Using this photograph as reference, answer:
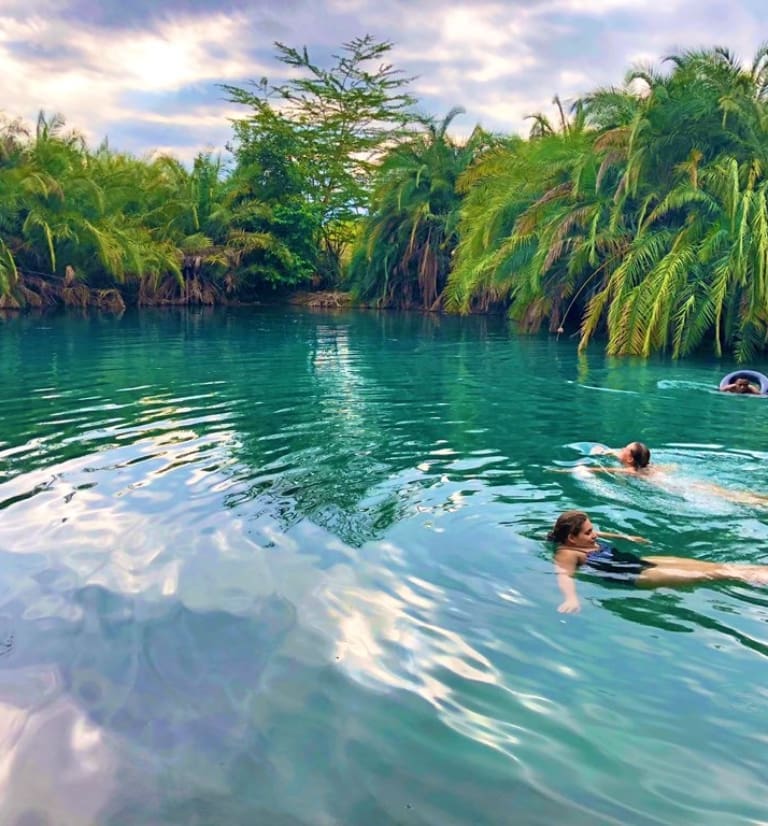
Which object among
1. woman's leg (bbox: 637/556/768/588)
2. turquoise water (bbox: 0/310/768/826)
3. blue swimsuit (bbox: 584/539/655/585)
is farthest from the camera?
blue swimsuit (bbox: 584/539/655/585)

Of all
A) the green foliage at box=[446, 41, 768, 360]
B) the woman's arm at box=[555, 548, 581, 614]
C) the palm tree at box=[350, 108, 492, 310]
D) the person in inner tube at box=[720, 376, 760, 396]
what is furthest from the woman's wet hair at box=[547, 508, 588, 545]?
the palm tree at box=[350, 108, 492, 310]

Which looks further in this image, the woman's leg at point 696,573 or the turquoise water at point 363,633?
→ the woman's leg at point 696,573

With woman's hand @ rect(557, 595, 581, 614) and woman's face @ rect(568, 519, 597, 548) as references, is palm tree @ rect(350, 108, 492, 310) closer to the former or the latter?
woman's face @ rect(568, 519, 597, 548)

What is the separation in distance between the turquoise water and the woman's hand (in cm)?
8

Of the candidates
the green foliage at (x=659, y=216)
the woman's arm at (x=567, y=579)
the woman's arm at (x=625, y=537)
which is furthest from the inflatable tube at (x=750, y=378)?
the woman's arm at (x=567, y=579)

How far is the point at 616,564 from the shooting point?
5254 millimetres

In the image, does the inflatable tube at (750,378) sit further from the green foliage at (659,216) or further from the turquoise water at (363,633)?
the green foliage at (659,216)

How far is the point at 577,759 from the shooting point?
3.32 metres

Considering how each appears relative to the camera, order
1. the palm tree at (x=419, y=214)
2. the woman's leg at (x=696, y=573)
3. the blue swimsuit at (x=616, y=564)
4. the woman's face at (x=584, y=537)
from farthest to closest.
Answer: the palm tree at (x=419, y=214)
the woman's face at (x=584, y=537)
the blue swimsuit at (x=616, y=564)
the woman's leg at (x=696, y=573)

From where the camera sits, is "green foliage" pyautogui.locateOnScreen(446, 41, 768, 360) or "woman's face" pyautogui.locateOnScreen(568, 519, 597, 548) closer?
"woman's face" pyautogui.locateOnScreen(568, 519, 597, 548)

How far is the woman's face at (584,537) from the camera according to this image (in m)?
5.41

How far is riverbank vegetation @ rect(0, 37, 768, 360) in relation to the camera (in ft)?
54.2

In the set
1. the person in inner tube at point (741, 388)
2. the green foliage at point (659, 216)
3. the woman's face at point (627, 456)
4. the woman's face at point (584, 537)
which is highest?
the green foliage at point (659, 216)

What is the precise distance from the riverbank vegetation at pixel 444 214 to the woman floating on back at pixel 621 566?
11275mm
